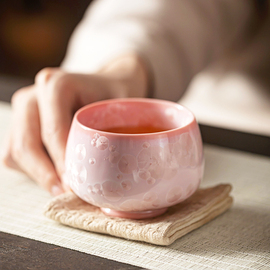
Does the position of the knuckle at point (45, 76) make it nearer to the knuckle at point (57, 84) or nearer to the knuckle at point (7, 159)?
the knuckle at point (57, 84)

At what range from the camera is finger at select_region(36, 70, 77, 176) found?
0.46 m

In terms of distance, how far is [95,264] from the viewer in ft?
1.00

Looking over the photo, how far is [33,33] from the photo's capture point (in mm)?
1360

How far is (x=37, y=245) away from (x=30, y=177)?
Answer: 0.17 m

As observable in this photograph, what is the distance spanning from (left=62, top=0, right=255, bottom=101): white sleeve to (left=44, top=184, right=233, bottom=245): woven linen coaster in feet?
1.03

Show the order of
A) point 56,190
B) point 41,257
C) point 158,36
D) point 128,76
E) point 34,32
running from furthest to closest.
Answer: point 34,32 → point 158,36 → point 128,76 → point 56,190 → point 41,257

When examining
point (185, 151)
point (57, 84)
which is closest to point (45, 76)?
point (57, 84)

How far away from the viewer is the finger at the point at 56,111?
0.46 metres

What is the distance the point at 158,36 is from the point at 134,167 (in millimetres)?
476

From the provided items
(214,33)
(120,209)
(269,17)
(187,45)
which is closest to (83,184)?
(120,209)

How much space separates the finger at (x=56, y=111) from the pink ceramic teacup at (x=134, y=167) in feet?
0.30

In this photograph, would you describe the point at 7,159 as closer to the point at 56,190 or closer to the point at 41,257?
the point at 56,190

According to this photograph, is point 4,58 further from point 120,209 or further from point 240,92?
point 120,209

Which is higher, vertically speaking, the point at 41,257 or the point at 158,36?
the point at 158,36
